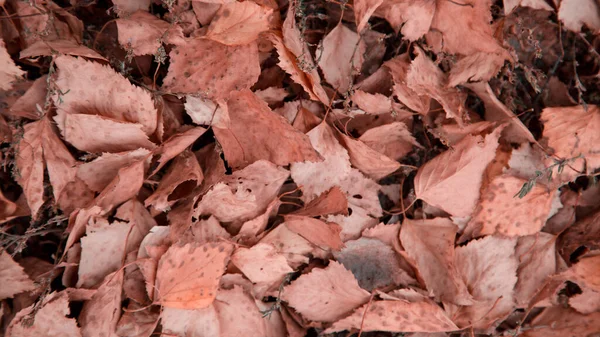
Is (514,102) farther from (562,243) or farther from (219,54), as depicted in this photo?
(219,54)

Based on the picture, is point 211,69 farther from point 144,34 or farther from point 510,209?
point 510,209

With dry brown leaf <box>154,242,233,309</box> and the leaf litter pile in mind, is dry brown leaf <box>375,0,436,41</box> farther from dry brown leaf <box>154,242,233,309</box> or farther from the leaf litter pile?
dry brown leaf <box>154,242,233,309</box>

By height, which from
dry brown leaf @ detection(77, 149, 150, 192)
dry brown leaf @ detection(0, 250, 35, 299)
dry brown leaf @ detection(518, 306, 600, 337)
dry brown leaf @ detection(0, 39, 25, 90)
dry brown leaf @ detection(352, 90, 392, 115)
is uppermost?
dry brown leaf @ detection(0, 39, 25, 90)

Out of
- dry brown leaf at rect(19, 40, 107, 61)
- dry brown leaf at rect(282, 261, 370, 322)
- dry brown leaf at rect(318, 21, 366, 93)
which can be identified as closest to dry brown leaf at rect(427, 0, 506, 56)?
dry brown leaf at rect(318, 21, 366, 93)

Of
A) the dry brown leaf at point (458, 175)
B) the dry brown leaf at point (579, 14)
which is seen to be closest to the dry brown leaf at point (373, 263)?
the dry brown leaf at point (458, 175)

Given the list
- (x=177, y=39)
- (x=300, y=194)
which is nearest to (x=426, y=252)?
(x=300, y=194)

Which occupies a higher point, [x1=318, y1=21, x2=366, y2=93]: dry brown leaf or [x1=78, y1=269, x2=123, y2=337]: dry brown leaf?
[x1=318, y1=21, x2=366, y2=93]: dry brown leaf
